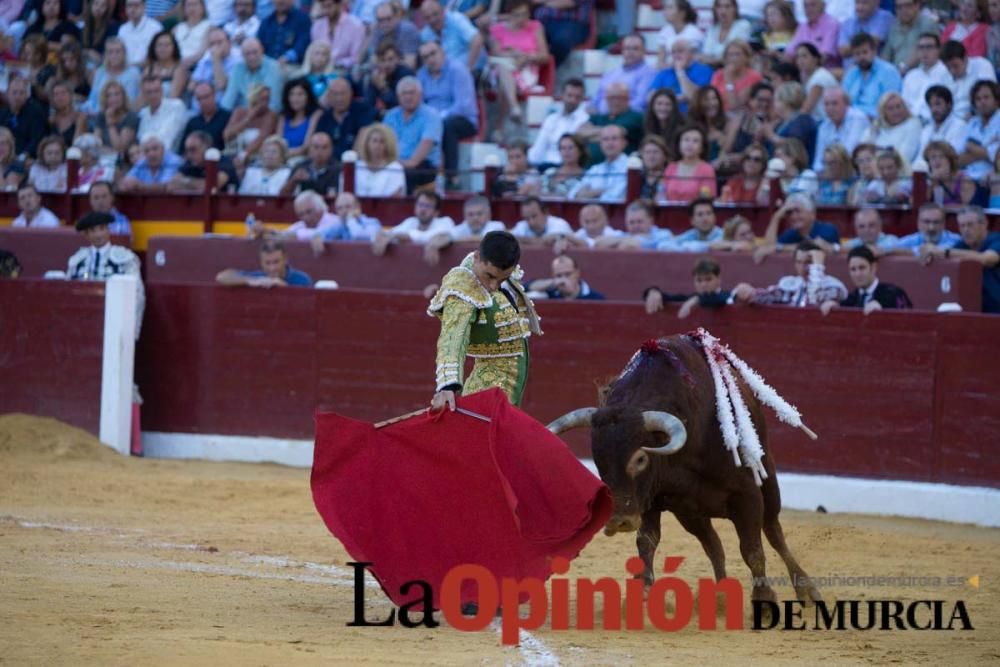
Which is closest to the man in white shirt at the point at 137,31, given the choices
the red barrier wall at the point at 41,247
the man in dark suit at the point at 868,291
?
the red barrier wall at the point at 41,247

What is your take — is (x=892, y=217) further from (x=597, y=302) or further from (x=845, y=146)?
(x=597, y=302)

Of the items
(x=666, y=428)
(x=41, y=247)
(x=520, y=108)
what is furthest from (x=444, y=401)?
(x=520, y=108)

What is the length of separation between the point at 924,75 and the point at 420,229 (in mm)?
3142

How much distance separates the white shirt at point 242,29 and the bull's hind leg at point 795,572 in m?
7.69

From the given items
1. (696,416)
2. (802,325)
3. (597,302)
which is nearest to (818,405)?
(802,325)

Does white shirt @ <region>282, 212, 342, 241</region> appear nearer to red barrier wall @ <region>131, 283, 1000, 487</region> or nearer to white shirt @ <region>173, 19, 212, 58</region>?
red barrier wall @ <region>131, 283, 1000, 487</region>

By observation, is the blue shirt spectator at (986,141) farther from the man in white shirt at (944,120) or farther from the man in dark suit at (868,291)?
the man in dark suit at (868,291)

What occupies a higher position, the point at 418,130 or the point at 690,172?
the point at 418,130

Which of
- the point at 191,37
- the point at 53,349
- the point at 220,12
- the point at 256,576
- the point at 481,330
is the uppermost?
the point at 220,12

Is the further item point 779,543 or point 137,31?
point 137,31

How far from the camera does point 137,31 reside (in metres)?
13.0

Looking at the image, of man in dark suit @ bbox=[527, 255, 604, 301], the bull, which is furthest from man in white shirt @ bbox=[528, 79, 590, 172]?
the bull

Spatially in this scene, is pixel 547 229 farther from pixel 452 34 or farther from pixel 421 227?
pixel 452 34

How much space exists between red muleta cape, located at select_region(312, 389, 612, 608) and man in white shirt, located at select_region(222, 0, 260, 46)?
7.72 meters
